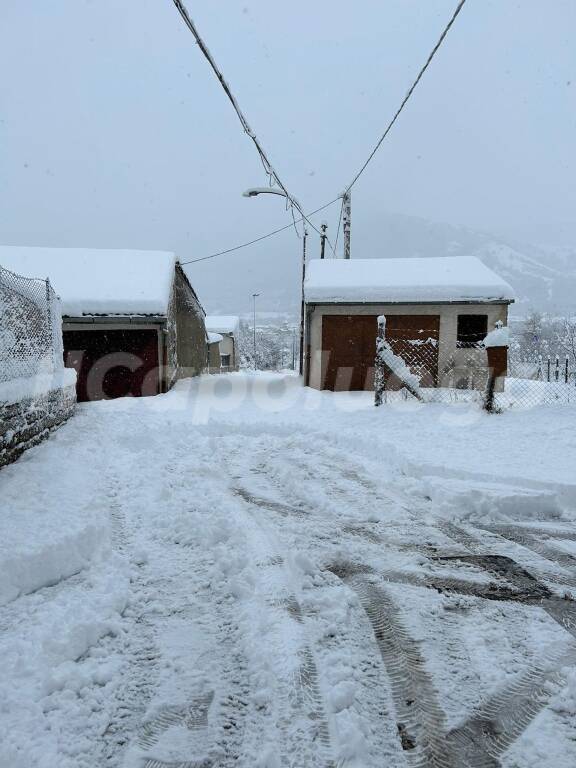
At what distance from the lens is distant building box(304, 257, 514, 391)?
13.3 meters

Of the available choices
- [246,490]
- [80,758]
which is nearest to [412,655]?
[80,758]

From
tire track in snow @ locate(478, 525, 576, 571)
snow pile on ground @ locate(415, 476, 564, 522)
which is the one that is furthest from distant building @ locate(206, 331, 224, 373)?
tire track in snow @ locate(478, 525, 576, 571)

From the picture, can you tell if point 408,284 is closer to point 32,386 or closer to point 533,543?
point 32,386

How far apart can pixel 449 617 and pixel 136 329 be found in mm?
12303

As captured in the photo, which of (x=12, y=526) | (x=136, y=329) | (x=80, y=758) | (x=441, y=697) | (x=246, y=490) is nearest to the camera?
(x=80, y=758)

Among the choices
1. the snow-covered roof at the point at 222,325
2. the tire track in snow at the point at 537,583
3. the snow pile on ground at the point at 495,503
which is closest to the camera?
the tire track in snow at the point at 537,583

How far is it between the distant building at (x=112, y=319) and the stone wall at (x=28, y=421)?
533 cm

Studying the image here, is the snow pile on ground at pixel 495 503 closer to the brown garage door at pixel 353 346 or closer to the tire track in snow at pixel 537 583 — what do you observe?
the tire track in snow at pixel 537 583

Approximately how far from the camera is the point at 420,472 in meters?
5.43

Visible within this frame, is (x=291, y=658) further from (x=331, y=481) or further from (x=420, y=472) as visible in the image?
(x=420, y=472)

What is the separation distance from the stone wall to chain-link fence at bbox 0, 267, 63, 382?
36cm

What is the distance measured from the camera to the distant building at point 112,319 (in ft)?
41.3

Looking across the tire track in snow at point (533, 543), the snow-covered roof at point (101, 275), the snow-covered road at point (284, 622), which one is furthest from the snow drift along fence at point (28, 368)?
→ the tire track in snow at point (533, 543)

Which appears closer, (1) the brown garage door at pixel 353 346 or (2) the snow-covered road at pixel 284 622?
(2) the snow-covered road at pixel 284 622
